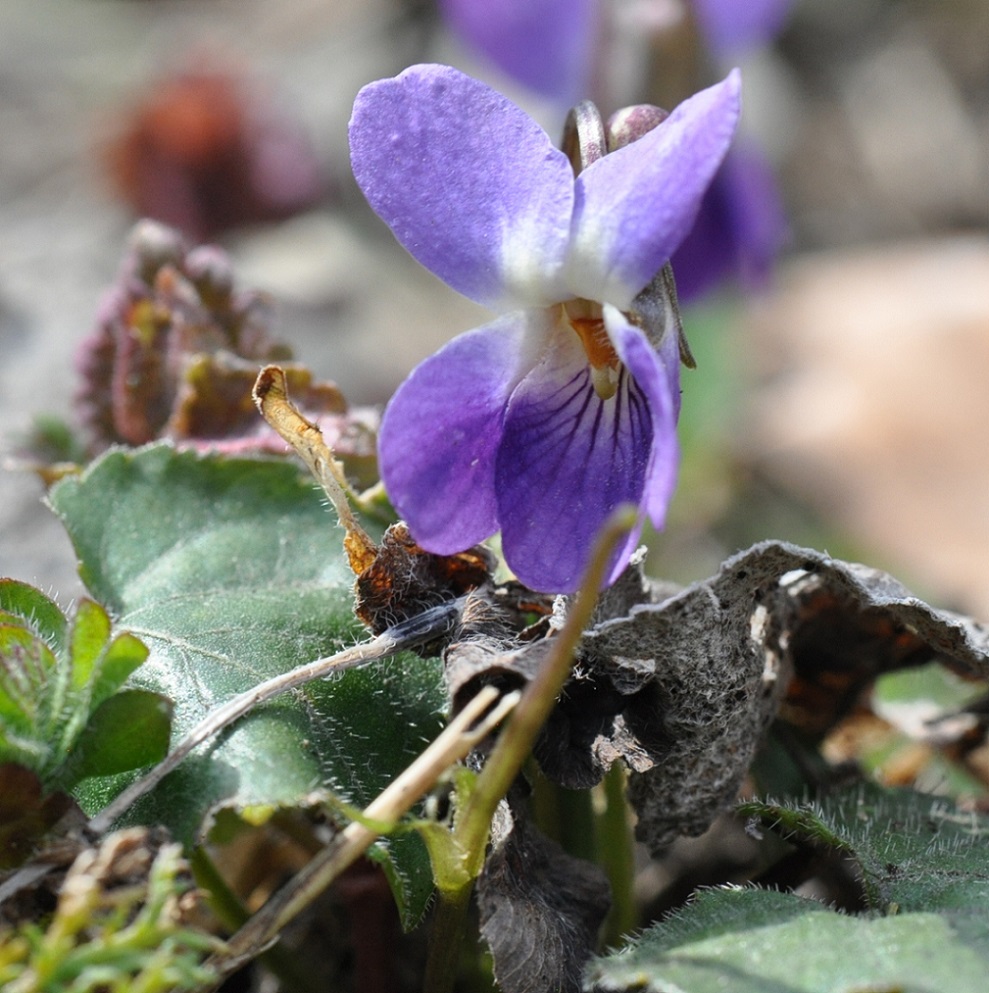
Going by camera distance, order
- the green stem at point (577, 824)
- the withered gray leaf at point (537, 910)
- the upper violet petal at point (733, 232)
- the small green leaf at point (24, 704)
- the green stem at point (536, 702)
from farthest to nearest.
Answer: the upper violet petal at point (733, 232) < the green stem at point (577, 824) < the withered gray leaf at point (537, 910) < the small green leaf at point (24, 704) < the green stem at point (536, 702)

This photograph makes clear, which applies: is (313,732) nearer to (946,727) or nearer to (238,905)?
(238,905)

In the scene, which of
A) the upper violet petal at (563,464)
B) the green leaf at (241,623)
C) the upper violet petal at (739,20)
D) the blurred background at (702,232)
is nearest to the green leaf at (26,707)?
the green leaf at (241,623)

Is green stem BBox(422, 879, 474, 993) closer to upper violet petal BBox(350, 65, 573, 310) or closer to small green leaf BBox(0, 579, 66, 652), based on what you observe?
small green leaf BBox(0, 579, 66, 652)

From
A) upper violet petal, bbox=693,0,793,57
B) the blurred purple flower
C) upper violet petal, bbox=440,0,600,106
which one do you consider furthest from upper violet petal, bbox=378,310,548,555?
upper violet petal, bbox=440,0,600,106

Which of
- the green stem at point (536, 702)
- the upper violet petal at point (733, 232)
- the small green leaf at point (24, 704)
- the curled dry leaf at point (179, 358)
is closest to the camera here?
the green stem at point (536, 702)

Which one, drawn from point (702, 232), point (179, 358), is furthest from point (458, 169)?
point (702, 232)

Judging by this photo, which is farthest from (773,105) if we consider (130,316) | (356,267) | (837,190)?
(130,316)

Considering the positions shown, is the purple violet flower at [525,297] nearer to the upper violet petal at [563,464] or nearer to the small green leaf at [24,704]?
the upper violet petal at [563,464]
